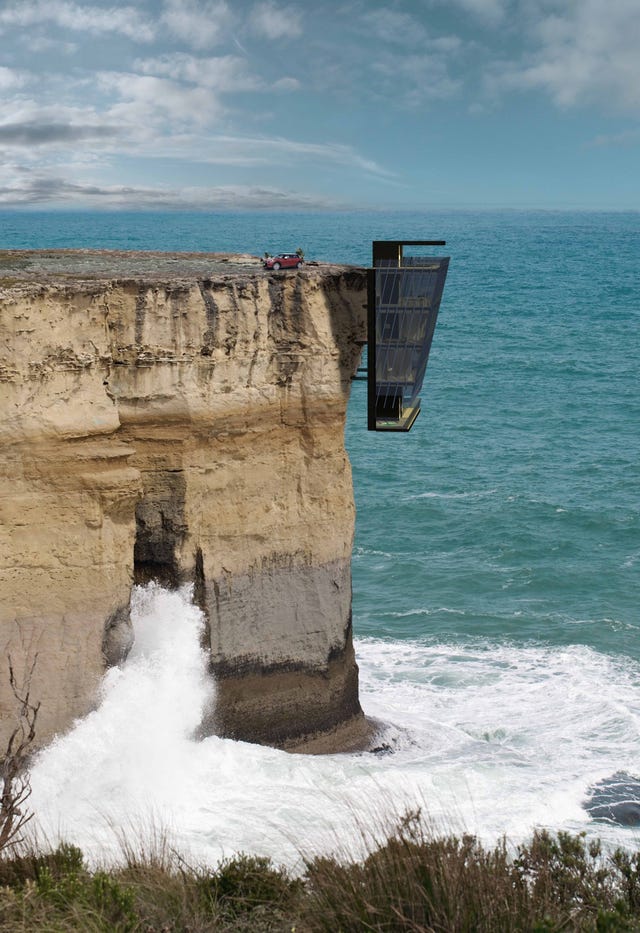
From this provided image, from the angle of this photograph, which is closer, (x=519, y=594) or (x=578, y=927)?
(x=578, y=927)

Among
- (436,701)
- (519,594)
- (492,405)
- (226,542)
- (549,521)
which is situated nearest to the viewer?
(226,542)

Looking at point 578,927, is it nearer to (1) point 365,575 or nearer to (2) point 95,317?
(2) point 95,317

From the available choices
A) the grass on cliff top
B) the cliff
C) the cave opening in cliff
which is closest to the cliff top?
the cliff

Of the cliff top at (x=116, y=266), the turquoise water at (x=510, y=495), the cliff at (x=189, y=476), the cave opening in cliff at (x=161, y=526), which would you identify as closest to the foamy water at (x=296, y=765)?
the cave opening in cliff at (x=161, y=526)

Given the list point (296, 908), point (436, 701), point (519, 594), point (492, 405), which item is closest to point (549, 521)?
point (519, 594)

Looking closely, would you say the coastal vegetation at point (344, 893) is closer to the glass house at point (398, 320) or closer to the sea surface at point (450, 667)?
the sea surface at point (450, 667)

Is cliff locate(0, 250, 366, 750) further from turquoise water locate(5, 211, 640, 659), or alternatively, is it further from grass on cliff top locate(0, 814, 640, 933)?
turquoise water locate(5, 211, 640, 659)
